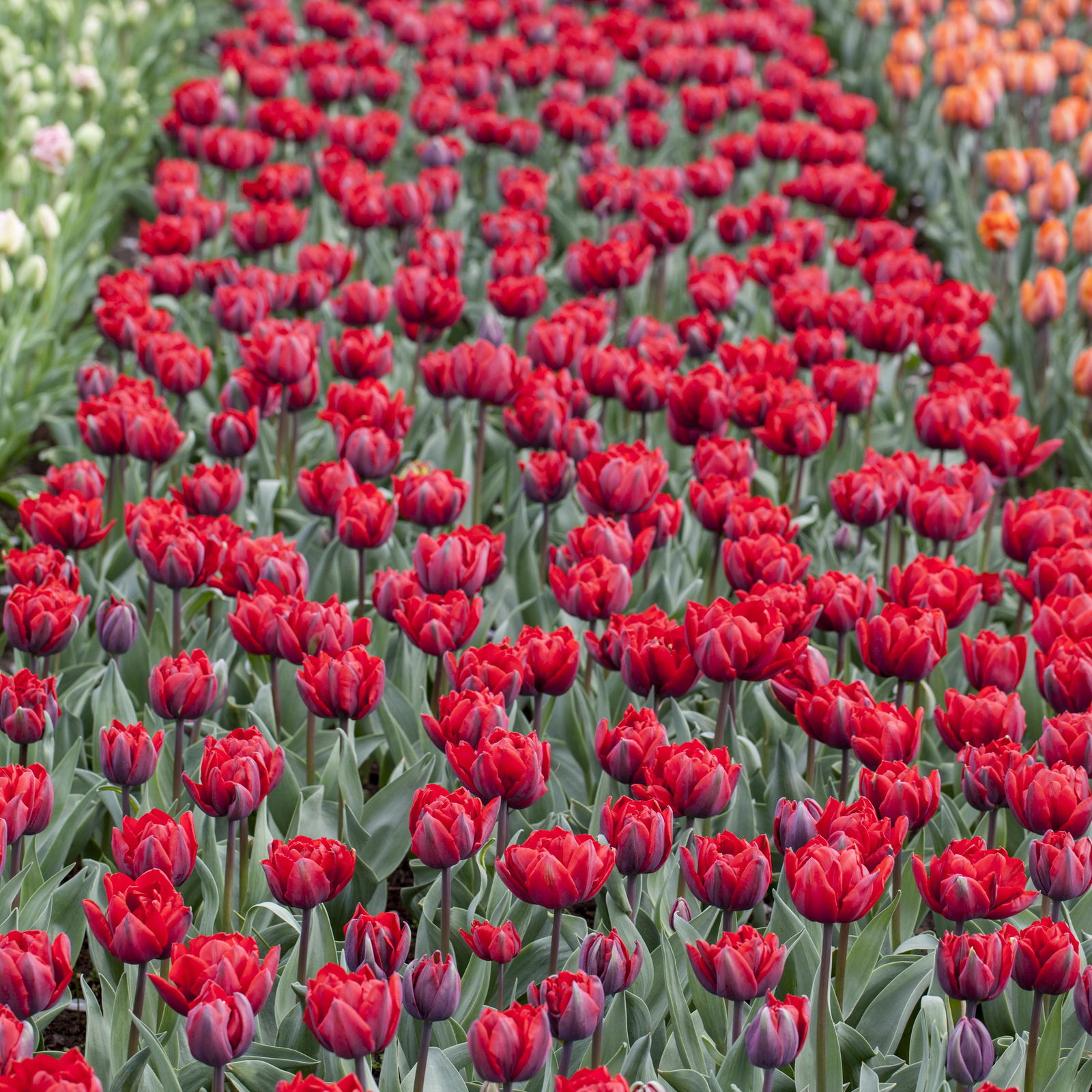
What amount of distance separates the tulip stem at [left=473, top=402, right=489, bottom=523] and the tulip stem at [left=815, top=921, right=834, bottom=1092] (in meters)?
1.99

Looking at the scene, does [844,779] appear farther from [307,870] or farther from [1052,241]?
[1052,241]

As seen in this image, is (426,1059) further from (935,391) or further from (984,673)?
(935,391)

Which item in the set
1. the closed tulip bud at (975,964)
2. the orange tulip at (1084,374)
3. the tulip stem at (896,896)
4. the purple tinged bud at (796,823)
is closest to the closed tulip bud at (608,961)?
the purple tinged bud at (796,823)

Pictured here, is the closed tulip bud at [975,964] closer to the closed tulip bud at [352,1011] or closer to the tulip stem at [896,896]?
the tulip stem at [896,896]

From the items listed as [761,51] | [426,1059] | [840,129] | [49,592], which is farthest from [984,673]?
[761,51]

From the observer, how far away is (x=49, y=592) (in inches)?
104

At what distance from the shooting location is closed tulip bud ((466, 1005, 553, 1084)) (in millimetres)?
1748

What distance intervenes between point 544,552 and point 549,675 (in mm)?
1098

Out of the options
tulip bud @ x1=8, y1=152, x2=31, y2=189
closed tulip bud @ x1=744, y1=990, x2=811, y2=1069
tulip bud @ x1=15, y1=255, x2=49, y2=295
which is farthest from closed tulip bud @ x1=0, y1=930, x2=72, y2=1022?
tulip bud @ x1=8, y1=152, x2=31, y2=189

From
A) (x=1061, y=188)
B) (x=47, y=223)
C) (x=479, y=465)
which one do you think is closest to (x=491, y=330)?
(x=479, y=465)

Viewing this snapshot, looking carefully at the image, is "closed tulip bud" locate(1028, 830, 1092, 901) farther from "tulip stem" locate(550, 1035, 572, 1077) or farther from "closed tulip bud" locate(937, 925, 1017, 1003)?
"tulip stem" locate(550, 1035, 572, 1077)

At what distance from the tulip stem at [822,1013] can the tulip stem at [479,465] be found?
1.99 metres

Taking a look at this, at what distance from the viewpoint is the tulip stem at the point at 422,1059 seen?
6.34ft

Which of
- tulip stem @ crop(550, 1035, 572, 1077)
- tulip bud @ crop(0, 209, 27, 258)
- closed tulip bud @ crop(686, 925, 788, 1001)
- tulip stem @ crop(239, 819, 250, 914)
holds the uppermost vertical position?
tulip bud @ crop(0, 209, 27, 258)
